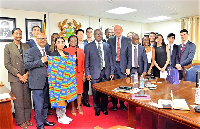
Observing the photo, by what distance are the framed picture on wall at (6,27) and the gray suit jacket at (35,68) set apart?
292cm

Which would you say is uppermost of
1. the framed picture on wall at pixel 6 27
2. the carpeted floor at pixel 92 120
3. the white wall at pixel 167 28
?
the white wall at pixel 167 28

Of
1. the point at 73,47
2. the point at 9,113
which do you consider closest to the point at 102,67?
the point at 73,47

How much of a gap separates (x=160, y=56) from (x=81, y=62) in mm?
2018

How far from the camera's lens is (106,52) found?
140 inches

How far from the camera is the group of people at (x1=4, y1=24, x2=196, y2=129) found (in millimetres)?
2881

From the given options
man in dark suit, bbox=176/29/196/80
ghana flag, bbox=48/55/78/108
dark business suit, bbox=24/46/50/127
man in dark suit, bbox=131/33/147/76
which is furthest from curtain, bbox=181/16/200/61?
dark business suit, bbox=24/46/50/127

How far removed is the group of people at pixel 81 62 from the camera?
9.45ft

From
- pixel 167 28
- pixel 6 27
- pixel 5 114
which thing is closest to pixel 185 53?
pixel 5 114

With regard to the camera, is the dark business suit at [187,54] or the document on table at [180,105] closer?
the document on table at [180,105]

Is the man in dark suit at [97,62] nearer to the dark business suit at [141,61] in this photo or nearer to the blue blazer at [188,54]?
the dark business suit at [141,61]

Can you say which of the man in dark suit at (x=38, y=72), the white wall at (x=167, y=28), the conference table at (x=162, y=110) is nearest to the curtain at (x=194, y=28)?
the white wall at (x=167, y=28)

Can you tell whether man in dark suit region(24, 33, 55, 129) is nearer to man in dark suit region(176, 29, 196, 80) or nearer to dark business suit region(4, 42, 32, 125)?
dark business suit region(4, 42, 32, 125)

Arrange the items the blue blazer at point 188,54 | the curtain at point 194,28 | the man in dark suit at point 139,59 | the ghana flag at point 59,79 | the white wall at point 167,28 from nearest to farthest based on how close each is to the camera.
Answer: the ghana flag at point 59,79 < the man in dark suit at point 139,59 < the blue blazer at point 188,54 < the curtain at point 194,28 < the white wall at point 167,28

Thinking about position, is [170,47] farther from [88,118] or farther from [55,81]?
[55,81]
